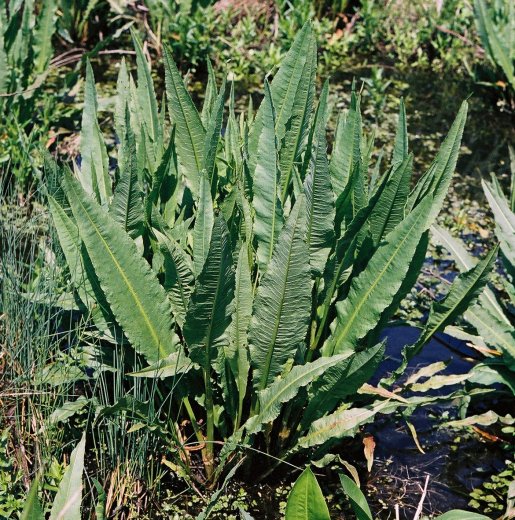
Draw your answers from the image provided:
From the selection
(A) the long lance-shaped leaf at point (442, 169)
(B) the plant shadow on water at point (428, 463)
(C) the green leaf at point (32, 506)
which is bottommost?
(B) the plant shadow on water at point (428, 463)

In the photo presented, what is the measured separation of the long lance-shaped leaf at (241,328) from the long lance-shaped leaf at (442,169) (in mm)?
502

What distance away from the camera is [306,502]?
163 centimetres

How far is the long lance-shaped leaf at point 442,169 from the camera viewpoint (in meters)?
2.15

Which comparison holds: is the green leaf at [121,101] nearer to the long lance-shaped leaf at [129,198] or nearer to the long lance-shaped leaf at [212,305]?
the long lance-shaped leaf at [129,198]

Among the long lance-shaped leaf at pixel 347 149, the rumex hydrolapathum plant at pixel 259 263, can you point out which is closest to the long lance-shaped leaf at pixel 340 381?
the rumex hydrolapathum plant at pixel 259 263

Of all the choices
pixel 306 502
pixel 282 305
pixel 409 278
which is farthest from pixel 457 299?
pixel 306 502

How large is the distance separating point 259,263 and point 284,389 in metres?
0.33

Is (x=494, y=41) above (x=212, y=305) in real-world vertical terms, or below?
above

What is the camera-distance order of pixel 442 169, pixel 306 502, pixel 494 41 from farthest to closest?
pixel 494 41, pixel 442 169, pixel 306 502

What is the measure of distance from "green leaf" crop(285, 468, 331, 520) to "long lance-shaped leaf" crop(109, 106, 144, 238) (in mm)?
763

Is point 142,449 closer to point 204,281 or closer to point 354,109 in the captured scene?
point 204,281

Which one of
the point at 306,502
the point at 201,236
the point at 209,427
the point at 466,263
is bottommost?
the point at 209,427

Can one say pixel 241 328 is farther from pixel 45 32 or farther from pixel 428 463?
pixel 45 32

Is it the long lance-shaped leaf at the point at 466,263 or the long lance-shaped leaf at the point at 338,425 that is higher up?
the long lance-shaped leaf at the point at 466,263
